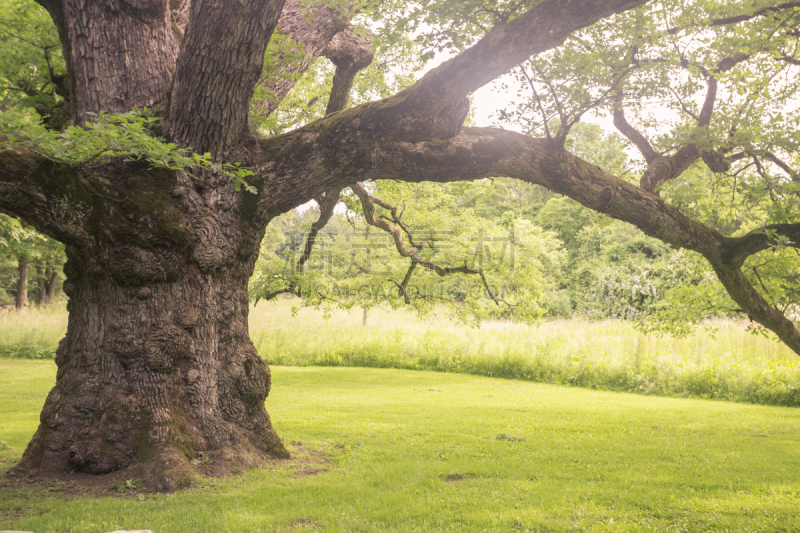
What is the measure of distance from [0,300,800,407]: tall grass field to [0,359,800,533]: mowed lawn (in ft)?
5.09

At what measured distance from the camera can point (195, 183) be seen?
4895mm

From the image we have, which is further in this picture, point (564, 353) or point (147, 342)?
point (564, 353)

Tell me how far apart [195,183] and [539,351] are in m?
11.2

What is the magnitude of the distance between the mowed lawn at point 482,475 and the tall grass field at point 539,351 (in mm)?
1550

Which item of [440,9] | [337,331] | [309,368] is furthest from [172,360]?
[337,331]

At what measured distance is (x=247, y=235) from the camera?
17.3ft

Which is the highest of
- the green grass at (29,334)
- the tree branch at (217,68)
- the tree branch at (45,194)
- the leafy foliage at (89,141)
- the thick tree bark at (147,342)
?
the tree branch at (217,68)

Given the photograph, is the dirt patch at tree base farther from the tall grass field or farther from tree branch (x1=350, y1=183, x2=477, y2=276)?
the tall grass field

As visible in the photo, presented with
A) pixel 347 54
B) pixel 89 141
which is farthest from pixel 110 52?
pixel 347 54

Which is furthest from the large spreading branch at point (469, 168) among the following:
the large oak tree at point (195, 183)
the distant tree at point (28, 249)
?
the distant tree at point (28, 249)

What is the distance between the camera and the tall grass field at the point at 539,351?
11.0 metres

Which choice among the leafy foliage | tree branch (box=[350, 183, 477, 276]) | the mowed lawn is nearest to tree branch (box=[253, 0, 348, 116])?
the leafy foliage

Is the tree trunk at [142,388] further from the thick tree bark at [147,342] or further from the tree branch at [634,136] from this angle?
the tree branch at [634,136]

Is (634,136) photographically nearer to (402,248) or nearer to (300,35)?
(300,35)
